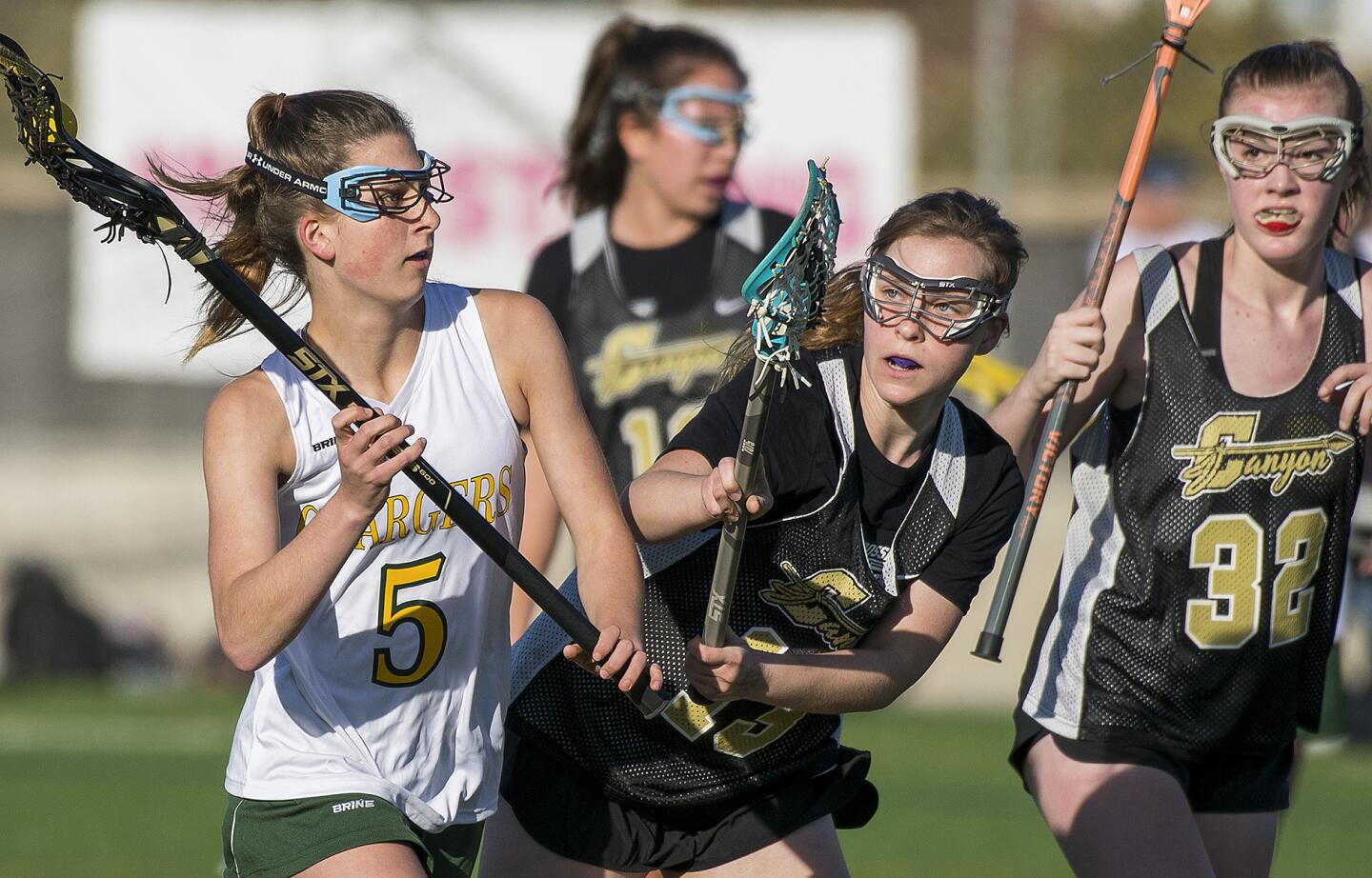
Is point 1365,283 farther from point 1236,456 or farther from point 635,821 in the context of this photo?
point 635,821

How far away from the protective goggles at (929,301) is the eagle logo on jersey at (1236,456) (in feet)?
2.09

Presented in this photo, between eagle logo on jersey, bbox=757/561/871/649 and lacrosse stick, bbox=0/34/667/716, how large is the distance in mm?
618

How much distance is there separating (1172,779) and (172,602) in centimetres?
996

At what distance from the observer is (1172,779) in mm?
3732

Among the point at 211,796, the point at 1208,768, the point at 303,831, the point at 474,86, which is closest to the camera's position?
the point at 303,831

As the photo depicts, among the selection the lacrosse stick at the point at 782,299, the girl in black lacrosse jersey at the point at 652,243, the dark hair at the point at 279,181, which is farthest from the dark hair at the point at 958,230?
the girl in black lacrosse jersey at the point at 652,243

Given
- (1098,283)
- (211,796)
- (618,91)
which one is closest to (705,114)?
(618,91)

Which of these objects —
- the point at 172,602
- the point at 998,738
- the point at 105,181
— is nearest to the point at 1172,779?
the point at 105,181

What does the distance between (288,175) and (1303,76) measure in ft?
6.76

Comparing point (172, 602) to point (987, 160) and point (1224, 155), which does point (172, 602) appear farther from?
point (1224, 155)

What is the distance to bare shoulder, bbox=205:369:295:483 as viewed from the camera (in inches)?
126

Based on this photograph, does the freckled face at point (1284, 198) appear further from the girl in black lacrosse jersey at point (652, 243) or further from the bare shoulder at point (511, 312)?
the girl in black lacrosse jersey at point (652, 243)

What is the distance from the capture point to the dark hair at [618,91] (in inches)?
228

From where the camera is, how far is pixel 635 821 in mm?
3680
